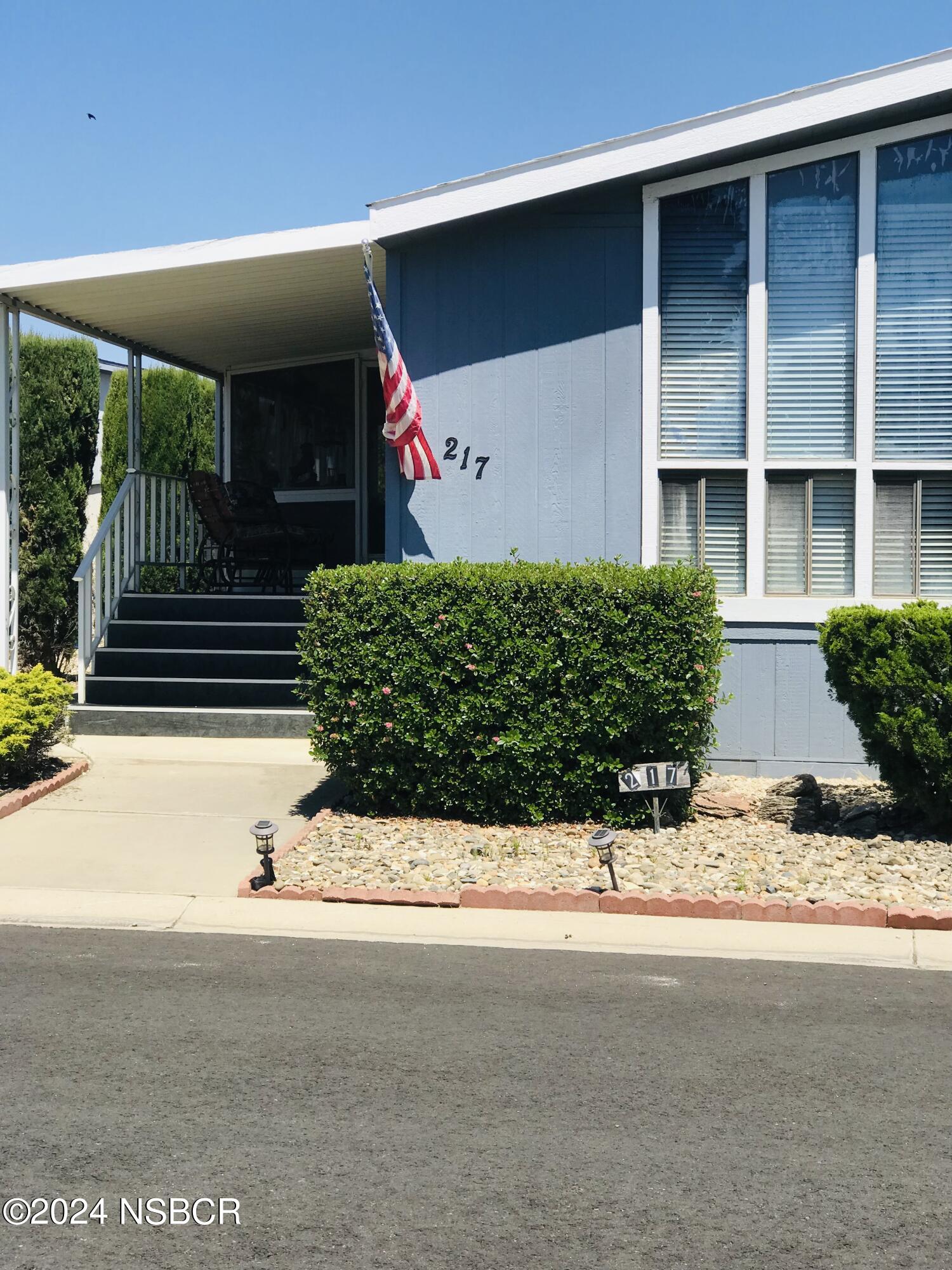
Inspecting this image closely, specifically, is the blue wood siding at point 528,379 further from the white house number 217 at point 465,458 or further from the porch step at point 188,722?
the porch step at point 188,722

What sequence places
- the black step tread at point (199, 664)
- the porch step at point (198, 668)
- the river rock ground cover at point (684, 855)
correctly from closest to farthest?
the river rock ground cover at point (684, 855)
the porch step at point (198, 668)
the black step tread at point (199, 664)

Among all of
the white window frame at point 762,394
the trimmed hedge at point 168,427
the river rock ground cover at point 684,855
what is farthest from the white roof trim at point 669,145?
the trimmed hedge at point 168,427

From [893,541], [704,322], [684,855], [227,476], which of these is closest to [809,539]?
[893,541]

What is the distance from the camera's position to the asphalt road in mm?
2871

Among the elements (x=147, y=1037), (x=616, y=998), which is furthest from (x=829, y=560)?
(x=147, y=1037)

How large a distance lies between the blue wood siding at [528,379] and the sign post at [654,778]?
2510mm

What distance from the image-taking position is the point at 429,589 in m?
7.13

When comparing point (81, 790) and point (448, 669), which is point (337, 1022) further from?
point (81, 790)

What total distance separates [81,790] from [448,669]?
2.76m

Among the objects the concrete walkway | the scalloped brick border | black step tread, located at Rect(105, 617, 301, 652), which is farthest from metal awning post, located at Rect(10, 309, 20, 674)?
the scalloped brick border

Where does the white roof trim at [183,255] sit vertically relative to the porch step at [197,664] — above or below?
above

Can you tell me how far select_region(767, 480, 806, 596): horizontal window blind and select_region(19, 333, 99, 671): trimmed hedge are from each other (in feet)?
26.8

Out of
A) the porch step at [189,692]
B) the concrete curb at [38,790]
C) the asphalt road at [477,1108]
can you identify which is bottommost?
the asphalt road at [477,1108]

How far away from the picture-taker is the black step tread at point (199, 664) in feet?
33.4
